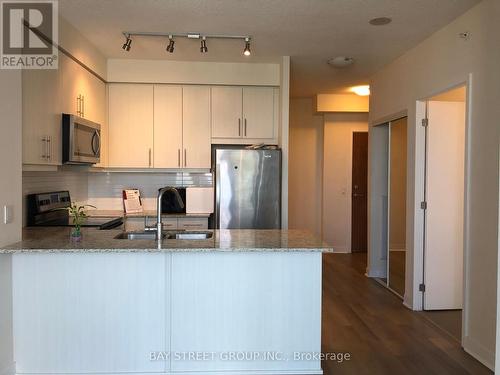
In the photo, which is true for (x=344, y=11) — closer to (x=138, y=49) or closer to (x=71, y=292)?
(x=138, y=49)

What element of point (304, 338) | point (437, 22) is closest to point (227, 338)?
point (304, 338)

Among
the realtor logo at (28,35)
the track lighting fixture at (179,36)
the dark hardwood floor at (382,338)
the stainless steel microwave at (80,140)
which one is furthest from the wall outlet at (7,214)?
the dark hardwood floor at (382,338)

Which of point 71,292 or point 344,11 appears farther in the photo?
point 344,11

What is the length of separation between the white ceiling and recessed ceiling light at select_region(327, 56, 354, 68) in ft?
0.30

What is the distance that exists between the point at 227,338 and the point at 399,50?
323 cm

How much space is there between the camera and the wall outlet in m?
2.49

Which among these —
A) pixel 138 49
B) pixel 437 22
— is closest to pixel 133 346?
pixel 138 49

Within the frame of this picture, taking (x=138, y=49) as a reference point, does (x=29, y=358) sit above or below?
below

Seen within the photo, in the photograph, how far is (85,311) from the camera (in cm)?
257

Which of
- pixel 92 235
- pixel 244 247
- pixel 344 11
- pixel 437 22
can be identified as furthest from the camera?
pixel 437 22

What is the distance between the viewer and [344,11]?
3.20m

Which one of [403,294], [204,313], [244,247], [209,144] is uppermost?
[209,144]

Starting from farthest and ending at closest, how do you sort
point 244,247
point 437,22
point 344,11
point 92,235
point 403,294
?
point 403,294 → point 437,22 → point 344,11 → point 92,235 → point 244,247

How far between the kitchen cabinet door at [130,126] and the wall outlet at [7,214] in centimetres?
225
